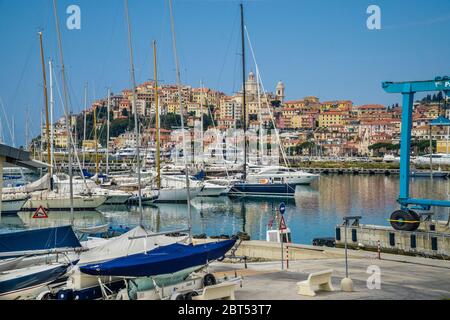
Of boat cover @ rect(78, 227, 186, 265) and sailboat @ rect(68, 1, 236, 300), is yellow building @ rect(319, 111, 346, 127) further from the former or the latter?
sailboat @ rect(68, 1, 236, 300)

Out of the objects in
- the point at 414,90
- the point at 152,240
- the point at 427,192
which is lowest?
the point at 427,192

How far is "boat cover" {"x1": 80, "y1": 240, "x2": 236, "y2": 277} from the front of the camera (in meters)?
8.90

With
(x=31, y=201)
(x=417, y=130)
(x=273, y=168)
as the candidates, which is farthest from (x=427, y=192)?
(x=417, y=130)

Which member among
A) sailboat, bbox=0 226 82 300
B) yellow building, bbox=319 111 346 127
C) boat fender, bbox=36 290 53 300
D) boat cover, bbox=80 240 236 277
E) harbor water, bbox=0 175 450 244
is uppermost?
yellow building, bbox=319 111 346 127

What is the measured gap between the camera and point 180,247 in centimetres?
1029

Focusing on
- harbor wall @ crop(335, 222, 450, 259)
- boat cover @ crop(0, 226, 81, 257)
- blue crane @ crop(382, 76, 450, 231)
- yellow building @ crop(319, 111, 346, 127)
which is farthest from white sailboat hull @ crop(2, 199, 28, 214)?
Answer: yellow building @ crop(319, 111, 346, 127)

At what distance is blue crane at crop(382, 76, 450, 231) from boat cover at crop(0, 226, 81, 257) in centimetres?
789

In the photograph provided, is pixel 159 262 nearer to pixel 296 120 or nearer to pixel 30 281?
pixel 30 281

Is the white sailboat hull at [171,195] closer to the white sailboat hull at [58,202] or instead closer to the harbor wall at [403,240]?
the white sailboat hull at [58,202]

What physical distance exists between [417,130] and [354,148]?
39.1 feet

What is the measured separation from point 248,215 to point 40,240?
881 inches

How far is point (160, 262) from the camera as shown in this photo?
9211 mm

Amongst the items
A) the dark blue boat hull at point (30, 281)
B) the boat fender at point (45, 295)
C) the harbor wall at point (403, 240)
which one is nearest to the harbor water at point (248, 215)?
the harbor wall at point (403, 240)
